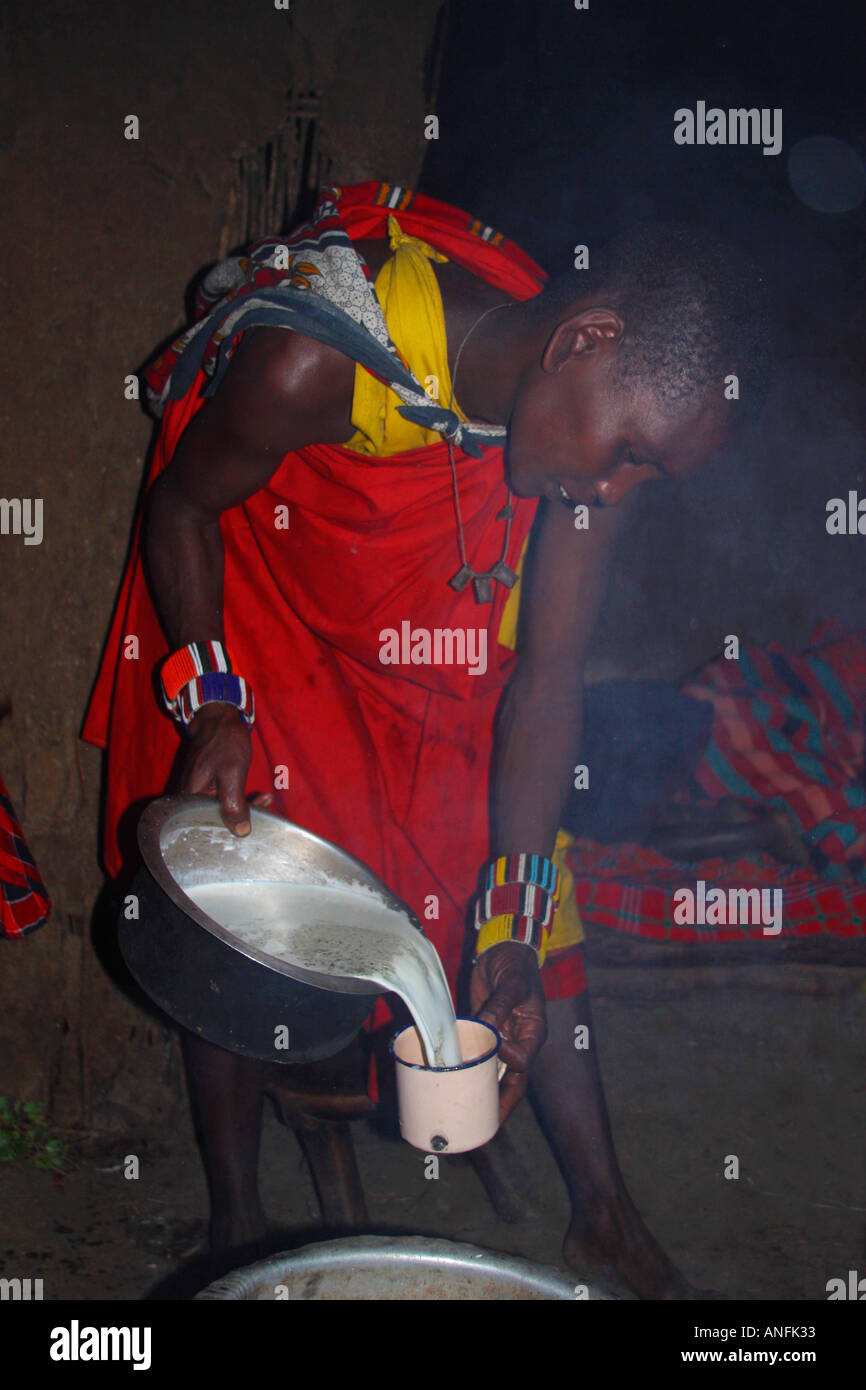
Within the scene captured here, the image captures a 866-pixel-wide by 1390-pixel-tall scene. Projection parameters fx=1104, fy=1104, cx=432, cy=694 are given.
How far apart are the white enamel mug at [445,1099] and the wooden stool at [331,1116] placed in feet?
2.36

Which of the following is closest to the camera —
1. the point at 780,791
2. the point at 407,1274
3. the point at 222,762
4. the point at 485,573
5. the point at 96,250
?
the point at 407,1274

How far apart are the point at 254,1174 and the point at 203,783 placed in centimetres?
89

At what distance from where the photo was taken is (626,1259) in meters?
1.89

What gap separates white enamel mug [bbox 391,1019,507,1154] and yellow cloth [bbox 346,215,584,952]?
0.87m

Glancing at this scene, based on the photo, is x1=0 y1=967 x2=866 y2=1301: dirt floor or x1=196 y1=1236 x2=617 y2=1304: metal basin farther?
x1=0 y1=967 x2=866 y2=1301: dirt floor

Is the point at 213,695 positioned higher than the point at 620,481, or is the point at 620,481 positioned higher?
the point at 620,481

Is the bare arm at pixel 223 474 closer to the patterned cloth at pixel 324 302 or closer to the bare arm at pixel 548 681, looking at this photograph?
the patterned cloth at pixel 324 302

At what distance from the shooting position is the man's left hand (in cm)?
145

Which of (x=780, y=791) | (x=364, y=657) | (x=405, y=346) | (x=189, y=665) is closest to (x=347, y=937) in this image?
(x=189, y=665)

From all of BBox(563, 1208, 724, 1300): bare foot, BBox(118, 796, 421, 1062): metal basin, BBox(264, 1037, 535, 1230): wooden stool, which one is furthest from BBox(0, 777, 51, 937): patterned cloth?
BBox(563, 1208, 724, 1300): bare foot

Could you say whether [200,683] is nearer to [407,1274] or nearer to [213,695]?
[213,695]

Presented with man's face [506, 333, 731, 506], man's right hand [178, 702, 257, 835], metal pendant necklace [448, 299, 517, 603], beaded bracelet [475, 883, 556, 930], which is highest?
man's face [506, 333, 731, 506]

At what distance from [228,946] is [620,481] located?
2.67 feet

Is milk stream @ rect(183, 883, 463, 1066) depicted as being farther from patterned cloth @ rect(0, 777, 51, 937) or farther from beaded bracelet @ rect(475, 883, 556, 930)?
patterned cloth @ rect(0, 777, 51, 937)
